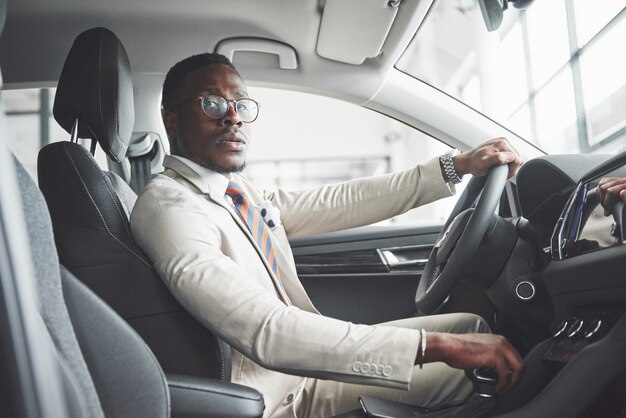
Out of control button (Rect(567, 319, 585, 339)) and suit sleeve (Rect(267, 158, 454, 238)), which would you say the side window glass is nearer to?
suit sleeve (Rect(267, 158, 454, 238))

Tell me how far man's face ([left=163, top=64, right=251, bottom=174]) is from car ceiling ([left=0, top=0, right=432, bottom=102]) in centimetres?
23

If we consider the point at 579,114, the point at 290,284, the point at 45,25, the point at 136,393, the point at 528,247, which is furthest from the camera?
the point at 579,114

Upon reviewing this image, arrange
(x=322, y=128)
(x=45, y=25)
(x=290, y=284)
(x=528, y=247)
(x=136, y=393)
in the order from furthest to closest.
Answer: (x=322, y=128), (x=45, y=25), (x=290, y=284), (x=528, y=247), (x=136, y=393)

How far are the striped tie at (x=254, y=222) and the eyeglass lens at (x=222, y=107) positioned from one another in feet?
0.53

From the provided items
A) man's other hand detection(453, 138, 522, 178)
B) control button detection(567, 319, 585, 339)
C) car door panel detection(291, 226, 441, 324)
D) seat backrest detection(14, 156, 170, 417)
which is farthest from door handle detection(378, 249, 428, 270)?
seat backrest detection(14, 156, 170, 417)

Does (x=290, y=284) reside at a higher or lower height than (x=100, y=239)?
lower

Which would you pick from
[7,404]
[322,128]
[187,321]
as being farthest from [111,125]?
[322,128]

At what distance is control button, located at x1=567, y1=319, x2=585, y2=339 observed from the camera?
1.15 meters

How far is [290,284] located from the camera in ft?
5.16

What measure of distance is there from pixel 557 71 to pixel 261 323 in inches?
201

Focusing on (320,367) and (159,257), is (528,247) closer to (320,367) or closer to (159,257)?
(320,367)

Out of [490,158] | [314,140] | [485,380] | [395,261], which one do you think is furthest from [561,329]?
[314,140]

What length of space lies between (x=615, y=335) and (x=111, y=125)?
1.02 meters

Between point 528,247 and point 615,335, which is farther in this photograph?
point 528,247
